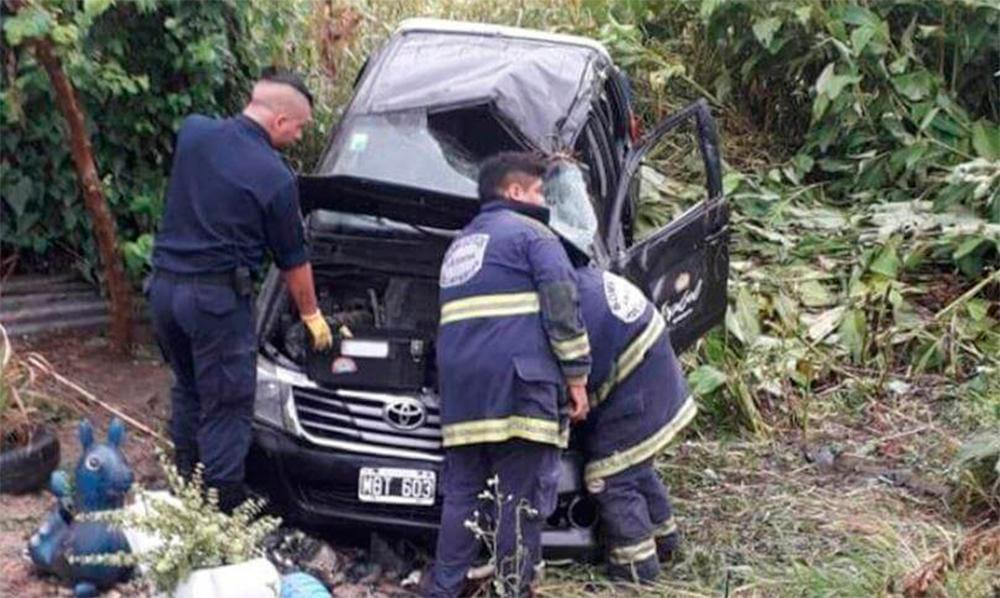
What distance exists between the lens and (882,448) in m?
7.29

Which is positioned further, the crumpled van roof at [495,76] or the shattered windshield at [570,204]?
the crumpled van roof at [495,76]

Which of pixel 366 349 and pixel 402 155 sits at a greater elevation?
pixel 402 155

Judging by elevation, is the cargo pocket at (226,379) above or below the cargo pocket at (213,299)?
below

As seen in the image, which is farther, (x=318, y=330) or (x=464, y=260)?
(x=318, y=330)

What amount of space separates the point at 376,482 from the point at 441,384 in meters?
0.52

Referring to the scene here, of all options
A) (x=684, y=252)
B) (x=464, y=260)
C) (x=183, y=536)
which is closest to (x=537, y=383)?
(x=464, y=260)

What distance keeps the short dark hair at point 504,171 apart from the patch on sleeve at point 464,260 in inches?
7.8

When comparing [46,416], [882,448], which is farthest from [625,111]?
[46,416]

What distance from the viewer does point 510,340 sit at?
5324mm

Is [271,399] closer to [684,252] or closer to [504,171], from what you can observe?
[504,171]

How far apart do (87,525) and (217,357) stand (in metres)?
0.75

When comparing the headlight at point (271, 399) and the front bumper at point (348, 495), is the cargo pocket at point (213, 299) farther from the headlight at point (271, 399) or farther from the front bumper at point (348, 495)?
the front bumper at point (348, 495)

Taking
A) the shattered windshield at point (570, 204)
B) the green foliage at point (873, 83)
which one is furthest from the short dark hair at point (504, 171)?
the green foliage at point (873, 83)

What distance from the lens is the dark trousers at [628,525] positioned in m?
5.65
